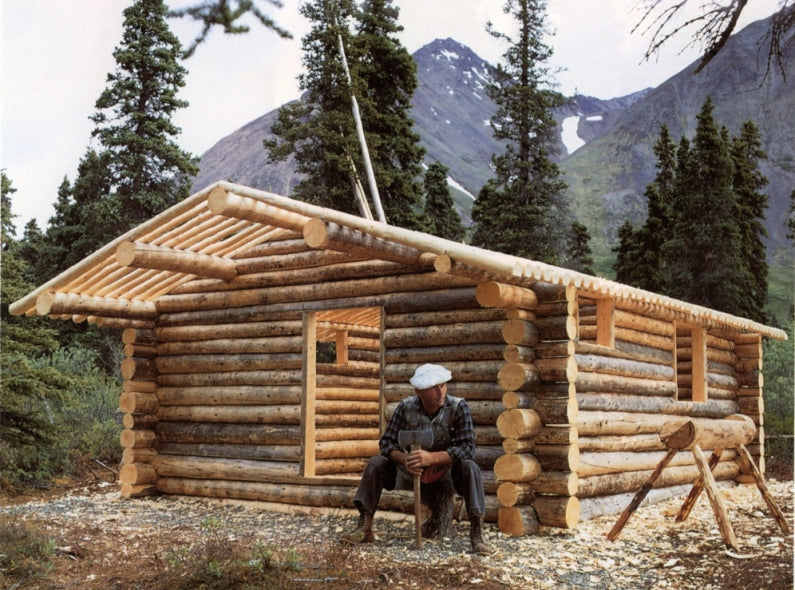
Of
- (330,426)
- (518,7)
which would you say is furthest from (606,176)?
(330,426)

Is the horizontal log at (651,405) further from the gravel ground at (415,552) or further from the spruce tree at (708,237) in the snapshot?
the spruce tree at (708,237)

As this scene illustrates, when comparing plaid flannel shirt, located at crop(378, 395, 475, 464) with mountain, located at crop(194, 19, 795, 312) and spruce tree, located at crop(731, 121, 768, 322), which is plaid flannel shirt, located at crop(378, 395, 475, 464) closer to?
spruce tree, located at crop(731, 121, 768, 322)

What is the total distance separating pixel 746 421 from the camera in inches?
395

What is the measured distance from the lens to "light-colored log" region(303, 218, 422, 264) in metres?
8.80

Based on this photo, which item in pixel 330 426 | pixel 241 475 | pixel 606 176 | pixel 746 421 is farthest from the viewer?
pixel 606 176

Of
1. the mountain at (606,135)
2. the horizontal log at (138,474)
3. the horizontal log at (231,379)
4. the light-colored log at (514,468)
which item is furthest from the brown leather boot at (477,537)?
the mountain at (606,135)

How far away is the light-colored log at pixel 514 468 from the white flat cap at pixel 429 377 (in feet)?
4.86

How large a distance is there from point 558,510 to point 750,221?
22.3m

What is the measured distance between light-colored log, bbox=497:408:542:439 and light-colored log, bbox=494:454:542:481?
229 mm

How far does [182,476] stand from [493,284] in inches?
230

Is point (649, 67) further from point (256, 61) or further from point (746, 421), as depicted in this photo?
point (746, 421)

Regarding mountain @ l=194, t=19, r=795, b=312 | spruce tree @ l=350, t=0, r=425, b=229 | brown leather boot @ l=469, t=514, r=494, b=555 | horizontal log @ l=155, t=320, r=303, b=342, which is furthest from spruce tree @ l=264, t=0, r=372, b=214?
mountain @ l=194, t=19, r=795, b=312

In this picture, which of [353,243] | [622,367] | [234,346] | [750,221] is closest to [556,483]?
[622,367]

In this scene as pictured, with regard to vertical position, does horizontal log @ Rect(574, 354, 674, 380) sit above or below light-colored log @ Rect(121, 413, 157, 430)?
above
